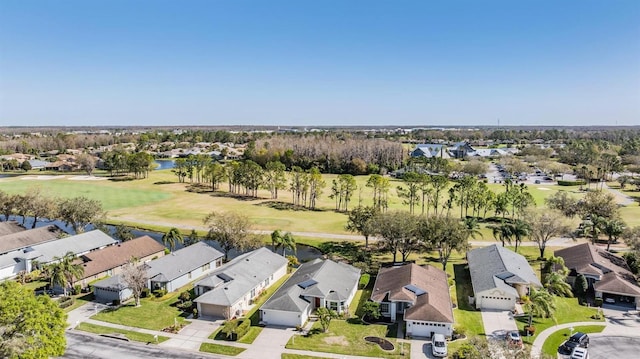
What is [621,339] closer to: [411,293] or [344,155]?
[411,293]

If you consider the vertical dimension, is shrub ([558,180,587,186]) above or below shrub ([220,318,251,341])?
above

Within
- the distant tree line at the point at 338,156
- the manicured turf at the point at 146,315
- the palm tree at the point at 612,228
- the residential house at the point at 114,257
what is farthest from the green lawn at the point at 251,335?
the distant tree line at the point at 338,156

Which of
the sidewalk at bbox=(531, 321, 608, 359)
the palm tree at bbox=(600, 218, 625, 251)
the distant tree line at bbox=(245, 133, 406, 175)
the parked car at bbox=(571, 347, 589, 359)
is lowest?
the sidewalk at bbox=(531, 321, 608, 359)

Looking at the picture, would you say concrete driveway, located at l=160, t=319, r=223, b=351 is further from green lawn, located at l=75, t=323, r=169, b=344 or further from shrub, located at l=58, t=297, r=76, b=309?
shrub, located at l=58, t=297, r=76, b=309

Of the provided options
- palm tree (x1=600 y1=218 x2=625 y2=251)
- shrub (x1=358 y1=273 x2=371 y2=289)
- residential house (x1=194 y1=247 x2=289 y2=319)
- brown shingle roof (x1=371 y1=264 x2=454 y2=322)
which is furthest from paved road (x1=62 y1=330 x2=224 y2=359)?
palm tree (x1=600 y1=218 x2=625 y2=251)

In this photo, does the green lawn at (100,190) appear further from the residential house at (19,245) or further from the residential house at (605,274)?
the residential house at (605,274)

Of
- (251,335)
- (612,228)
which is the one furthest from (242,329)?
(612,228)

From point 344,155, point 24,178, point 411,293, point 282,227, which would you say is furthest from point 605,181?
point 24,178
